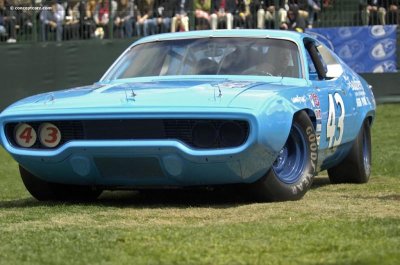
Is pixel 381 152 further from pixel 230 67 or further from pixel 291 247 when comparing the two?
pixel 291 247

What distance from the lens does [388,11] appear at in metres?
18.5

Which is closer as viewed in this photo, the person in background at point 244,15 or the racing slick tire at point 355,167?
the racing slick tire at point 355,167

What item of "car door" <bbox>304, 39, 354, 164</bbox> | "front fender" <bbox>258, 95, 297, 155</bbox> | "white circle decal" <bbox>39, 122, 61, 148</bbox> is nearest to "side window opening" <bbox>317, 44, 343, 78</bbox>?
"car door" <bbox>304, 39, 354, 164</bbox>

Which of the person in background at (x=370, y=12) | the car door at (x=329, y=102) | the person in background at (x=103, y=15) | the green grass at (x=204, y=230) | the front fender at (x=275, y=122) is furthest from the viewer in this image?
the person in background at (x=103, y=15)

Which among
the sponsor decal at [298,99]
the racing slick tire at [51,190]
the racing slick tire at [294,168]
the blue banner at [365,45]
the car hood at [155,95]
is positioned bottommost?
the blue banner at [365,45]

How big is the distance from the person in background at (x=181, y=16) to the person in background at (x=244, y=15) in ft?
3.32

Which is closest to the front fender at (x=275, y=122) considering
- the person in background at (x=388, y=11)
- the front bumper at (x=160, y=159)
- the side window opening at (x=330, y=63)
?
the front bumper at (x=160, y=159)

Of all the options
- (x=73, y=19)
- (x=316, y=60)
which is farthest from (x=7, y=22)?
(x=316, y=60)

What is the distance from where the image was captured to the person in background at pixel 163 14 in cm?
1880

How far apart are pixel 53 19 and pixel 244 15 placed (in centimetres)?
378

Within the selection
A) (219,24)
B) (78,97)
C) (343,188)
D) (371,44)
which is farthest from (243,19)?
(78,97)

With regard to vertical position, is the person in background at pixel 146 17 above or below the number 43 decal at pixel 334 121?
below

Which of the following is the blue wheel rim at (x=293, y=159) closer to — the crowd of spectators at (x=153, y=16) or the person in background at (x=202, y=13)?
the crowd of spectators at (x=153, y=16)

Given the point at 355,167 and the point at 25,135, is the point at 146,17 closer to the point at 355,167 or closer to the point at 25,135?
the point at 355,167
